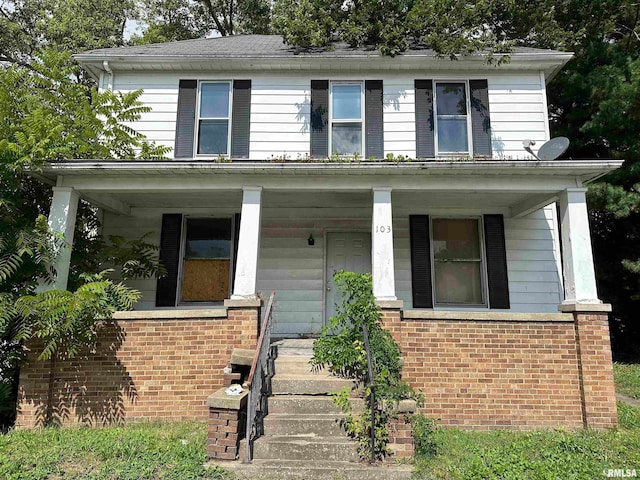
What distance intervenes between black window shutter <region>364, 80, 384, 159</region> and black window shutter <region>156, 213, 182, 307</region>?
13.4ft

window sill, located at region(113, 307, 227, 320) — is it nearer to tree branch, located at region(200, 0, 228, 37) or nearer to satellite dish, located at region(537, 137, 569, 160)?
satellite dish, located at region(537, 137, 569, 160)

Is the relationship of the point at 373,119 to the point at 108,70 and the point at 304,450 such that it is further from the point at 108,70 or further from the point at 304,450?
the point at 304,450

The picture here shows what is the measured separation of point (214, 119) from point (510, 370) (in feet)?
23.6

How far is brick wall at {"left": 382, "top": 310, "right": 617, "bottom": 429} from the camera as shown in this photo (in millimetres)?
5777

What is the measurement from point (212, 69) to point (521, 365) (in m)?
8.00

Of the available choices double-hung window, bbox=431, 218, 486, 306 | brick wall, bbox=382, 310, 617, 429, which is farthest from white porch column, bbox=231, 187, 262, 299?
double-hung window, bbox=431, 218, 486, 306

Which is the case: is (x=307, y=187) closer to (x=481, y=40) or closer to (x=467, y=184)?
(x=467, y=184)

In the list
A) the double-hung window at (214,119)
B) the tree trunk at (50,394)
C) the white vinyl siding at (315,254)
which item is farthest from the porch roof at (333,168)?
the tree trunk at (50,394)

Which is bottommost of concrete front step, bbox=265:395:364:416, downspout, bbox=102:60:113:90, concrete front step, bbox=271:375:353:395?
concrete front step, bbox=265:395:364:416

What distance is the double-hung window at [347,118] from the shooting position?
28.8ft

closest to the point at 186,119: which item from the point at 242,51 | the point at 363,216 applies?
the point at 242,51

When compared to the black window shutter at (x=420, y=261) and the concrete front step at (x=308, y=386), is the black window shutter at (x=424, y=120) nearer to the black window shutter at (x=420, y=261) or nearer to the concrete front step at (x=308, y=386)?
the black window shutter at (x=420, y=261)

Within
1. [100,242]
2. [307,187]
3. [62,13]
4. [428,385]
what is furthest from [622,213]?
[62,13]

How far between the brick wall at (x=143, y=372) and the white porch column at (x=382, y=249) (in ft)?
6.05
